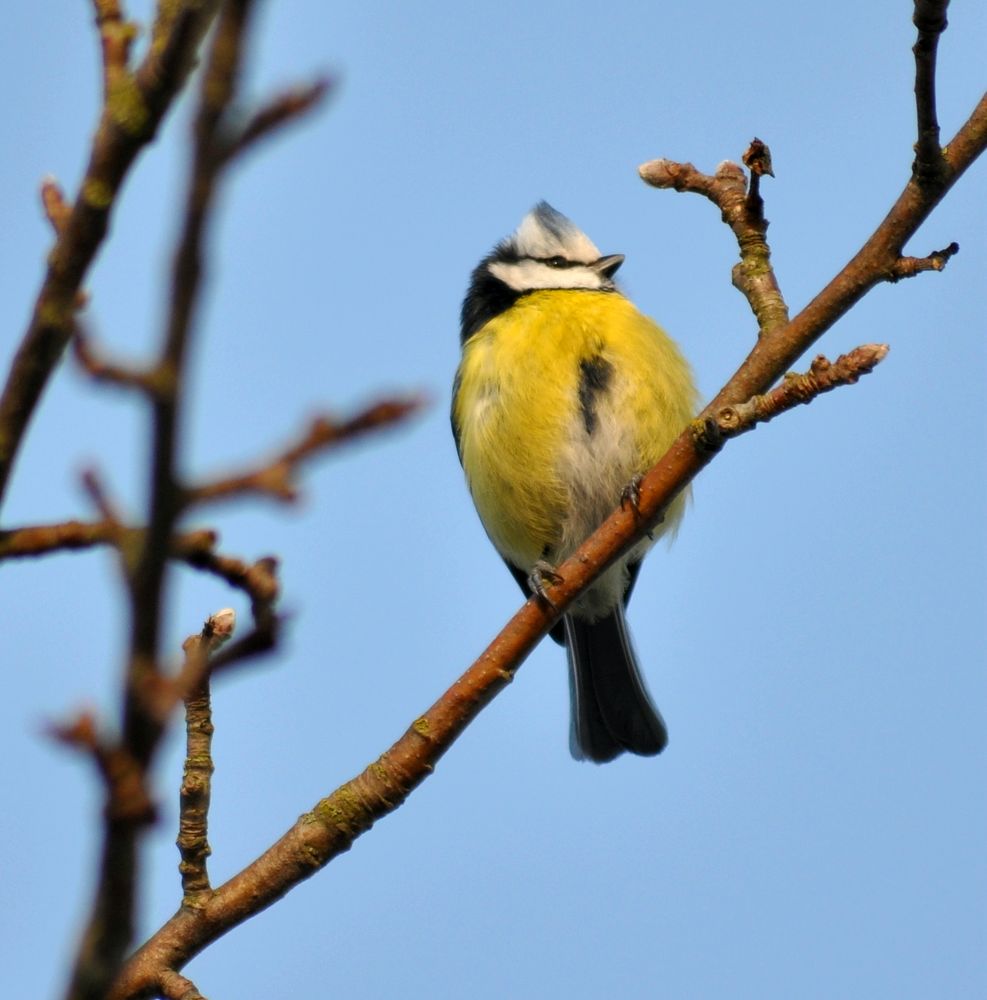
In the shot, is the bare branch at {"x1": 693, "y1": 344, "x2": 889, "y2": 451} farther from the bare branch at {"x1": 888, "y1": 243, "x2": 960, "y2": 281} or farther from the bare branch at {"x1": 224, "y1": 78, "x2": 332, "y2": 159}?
the bare branch at {"x1": 224, "y1": 78, "x2": 332, "y2": 159}

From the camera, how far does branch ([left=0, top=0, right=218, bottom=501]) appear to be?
1.05 metres

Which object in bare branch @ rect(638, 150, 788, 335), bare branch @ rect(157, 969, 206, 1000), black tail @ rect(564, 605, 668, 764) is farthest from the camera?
black tail @ rect(564, 605, 668, 764)

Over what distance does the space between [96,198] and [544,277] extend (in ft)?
15.7

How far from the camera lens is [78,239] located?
1210mm

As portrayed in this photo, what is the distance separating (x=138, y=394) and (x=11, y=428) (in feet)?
1.40

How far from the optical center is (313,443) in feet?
3.49

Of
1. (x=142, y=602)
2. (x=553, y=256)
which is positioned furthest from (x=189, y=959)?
(x=553, y=256)

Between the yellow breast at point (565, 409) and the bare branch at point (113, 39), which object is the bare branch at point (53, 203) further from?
the yellow breast at point (565, 409)

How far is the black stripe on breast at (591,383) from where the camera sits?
5.08 meters

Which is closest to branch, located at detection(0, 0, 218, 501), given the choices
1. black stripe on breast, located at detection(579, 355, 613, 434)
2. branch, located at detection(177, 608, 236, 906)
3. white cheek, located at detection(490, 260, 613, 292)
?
branch, located at detection(177, 608, 236, 906)

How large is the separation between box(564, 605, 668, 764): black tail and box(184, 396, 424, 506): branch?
4.68m

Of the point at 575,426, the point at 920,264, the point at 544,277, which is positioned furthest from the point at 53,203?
the point at 544,277

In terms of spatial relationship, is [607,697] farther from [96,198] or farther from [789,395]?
[96,198]

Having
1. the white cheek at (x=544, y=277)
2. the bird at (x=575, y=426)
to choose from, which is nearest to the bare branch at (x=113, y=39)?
the bird at (x=575, y=426)
